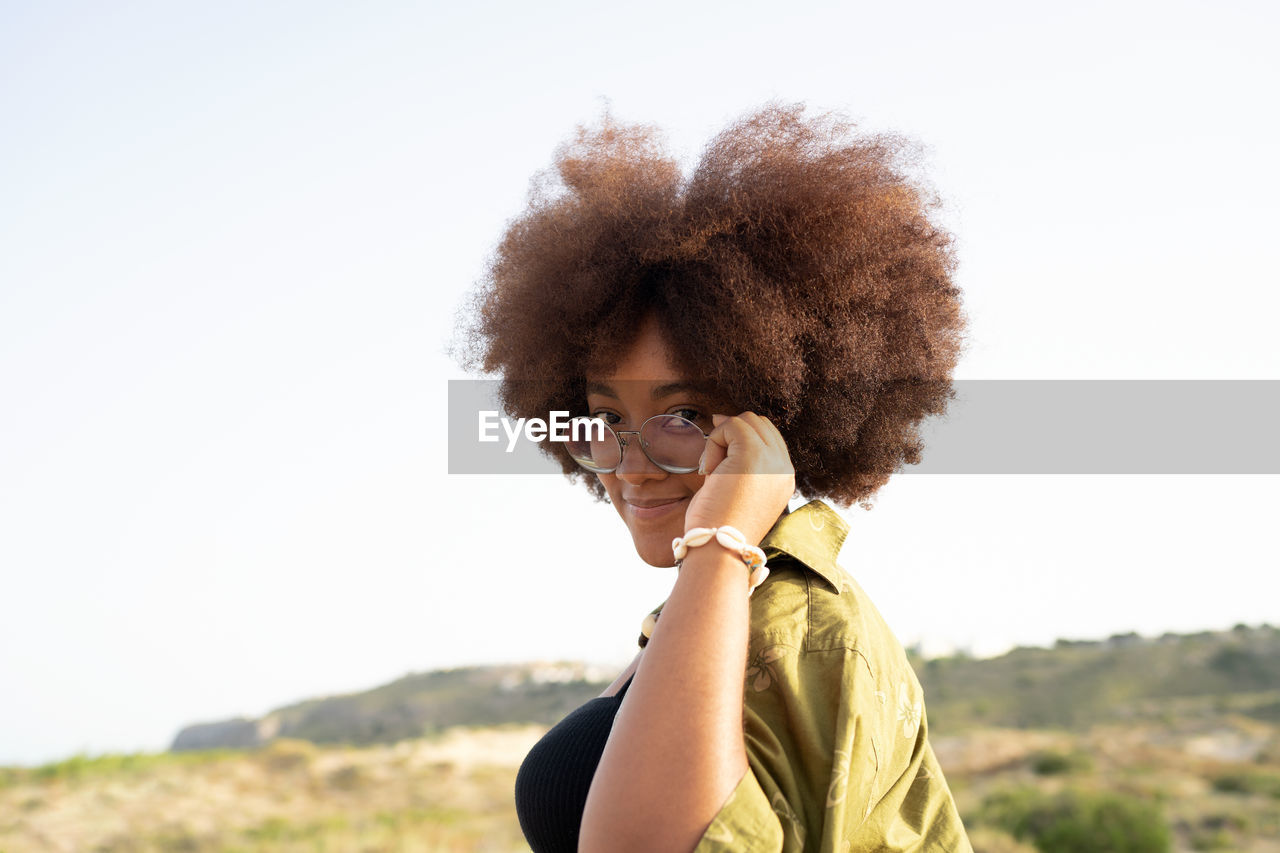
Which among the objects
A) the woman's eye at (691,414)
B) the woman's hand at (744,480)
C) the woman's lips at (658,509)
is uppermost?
the woman's eye at (691,414)

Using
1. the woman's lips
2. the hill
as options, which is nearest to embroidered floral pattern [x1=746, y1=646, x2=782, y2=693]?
the woman's lips

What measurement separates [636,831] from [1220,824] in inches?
792

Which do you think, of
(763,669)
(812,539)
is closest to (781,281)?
(812,539)

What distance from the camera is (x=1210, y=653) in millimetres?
26141

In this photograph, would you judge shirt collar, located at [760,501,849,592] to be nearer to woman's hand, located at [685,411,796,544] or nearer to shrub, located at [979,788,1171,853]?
woman's hand, located at [685,411,796,544]

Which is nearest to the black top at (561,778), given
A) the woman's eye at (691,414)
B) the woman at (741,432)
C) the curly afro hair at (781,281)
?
the woman at (741,432)

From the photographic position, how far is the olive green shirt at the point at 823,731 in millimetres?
1494

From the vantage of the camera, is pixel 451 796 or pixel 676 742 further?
pixel 451 796

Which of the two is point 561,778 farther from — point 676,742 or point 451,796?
point 451,796

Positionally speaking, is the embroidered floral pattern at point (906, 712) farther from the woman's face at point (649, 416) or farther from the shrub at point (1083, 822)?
the shrub at point (1083, 822)

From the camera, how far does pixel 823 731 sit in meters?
1.55

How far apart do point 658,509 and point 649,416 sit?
223 mm

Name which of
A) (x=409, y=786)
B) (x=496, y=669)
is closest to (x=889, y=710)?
(x=409, y=786)

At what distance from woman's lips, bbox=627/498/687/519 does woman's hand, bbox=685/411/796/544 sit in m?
0.37
